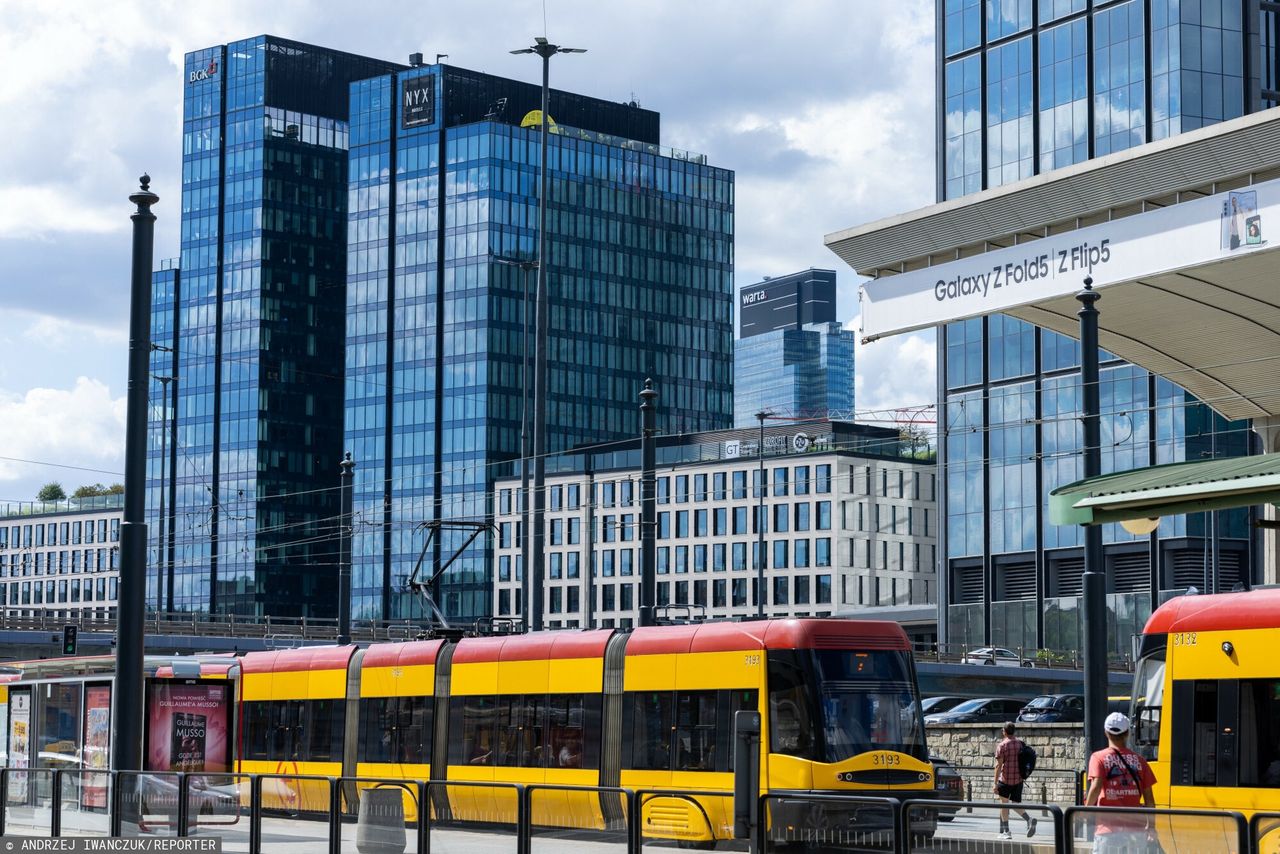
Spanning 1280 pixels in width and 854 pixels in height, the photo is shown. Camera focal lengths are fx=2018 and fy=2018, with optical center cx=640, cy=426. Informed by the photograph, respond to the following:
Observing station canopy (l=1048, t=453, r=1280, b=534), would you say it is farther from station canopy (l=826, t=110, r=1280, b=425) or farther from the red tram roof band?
station canopy (l=826, t=110, r=1280, b=425)

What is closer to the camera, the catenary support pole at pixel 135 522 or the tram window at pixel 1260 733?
the tram window at pixel 1260 733

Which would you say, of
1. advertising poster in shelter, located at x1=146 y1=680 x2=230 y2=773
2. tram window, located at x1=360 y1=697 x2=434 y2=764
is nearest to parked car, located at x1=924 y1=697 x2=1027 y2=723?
tram window, located at x1=360 y1=697 x2=434 y2=764

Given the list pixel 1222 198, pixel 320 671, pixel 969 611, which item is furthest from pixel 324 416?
pixel 1222 198

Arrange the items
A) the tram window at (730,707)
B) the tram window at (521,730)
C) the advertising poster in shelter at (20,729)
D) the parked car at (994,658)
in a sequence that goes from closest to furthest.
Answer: the tram window at (730,707)
the advertising poster in shelter at (20,729)
the tram window at (521,730)
the parked car at (994,658)

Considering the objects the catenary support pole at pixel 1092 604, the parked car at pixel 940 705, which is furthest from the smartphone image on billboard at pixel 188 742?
the parked car at pixel 940 705

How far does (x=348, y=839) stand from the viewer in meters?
17.7

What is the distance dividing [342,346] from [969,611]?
74.2 metres

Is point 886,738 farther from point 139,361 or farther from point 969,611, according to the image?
point 969,611

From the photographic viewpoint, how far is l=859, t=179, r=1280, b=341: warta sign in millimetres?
25281

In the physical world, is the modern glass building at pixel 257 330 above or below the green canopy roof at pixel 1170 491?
above

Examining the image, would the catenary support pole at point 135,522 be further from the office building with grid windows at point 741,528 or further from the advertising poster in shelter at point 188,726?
the office building with grid windows at point 741,528

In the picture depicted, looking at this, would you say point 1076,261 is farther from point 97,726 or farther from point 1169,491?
point 97,726

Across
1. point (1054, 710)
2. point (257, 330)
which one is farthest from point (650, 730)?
point (257, 330)

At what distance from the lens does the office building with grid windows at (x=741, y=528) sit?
420 ft
